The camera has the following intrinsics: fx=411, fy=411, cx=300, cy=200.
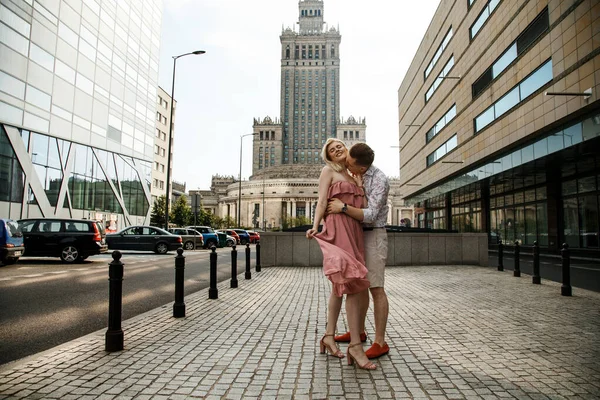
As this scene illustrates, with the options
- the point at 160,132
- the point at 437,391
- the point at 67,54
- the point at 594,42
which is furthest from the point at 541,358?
the point at 160,132

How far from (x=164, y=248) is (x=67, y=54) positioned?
16.9 meters

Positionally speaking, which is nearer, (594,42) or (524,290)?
(524,290)

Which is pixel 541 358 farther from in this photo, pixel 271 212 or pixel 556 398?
pixel 271 212

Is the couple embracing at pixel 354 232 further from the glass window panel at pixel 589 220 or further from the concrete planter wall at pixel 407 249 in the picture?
the glass window panel at pixel 589 220

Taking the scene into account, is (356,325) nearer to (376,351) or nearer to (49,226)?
(376,351)

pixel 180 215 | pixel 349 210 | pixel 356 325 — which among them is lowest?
pixel 356 325

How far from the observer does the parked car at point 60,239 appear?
1454 cm

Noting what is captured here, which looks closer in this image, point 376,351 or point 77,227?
point 376,351

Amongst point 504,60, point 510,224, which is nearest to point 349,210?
point 504,60

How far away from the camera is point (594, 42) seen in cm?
1413

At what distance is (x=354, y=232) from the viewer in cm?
379

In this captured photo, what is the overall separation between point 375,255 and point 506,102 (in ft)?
68.0

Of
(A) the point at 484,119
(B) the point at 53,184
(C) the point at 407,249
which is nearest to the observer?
(C) the point at 407,249

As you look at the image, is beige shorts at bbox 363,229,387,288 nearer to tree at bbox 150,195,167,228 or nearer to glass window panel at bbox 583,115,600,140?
glass window panel at bbox 583,115,600,140
